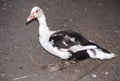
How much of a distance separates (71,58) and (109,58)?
0.60m

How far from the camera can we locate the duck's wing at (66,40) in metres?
4.08

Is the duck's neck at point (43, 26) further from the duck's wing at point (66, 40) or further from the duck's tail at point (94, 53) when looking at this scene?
the duck's tail at point (94, 53)

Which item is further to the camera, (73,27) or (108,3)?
(108,3)

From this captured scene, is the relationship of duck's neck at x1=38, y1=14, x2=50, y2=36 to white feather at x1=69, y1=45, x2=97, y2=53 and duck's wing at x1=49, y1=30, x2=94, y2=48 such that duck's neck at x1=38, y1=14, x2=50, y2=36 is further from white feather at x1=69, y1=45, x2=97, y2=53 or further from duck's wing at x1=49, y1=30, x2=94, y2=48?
white feather at x1=69, y1=45, x2=97, y2=53

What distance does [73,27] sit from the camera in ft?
17.4

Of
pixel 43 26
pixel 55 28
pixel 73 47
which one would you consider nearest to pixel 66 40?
pixel 73 47

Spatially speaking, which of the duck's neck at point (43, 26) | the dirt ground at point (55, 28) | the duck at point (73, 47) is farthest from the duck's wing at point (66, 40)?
the dirt ground at point (55, 28)

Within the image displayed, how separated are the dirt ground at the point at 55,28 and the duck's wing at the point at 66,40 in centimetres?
48

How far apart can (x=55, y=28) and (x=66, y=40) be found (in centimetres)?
125

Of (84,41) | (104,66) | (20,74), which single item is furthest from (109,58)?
(20,74)

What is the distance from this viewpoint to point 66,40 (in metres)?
4.12

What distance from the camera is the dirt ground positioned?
4.27 metres

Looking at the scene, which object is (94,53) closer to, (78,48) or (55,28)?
(78,48)

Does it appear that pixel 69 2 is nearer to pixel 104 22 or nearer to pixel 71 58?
pixel 104 22
